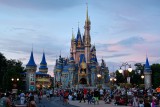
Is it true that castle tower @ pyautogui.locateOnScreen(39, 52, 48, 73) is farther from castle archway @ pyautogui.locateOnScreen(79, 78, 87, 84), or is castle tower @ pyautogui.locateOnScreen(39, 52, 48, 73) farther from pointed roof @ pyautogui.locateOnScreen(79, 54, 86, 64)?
castle archway @ pyautogui.locateOnScreen(79, 78, 87, 84)

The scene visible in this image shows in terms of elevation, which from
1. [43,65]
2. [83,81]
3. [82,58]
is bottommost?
[83,81]

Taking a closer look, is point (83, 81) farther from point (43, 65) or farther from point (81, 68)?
point (43, 65)

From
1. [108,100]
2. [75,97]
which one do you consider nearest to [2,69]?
[75,97]

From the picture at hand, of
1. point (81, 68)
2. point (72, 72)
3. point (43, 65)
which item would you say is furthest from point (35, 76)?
point (43, 65)

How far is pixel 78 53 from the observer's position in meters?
Result: 134

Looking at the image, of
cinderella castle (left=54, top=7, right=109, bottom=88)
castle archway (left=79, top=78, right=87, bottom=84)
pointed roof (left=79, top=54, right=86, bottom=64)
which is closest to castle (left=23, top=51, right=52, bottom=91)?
cinderella castle (left=54, top=7, right=109, bottom=88)

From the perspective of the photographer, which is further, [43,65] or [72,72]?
[43,65]

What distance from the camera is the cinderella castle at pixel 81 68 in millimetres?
120625

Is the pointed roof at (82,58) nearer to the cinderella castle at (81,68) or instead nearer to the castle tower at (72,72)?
the cinderella castle at (81,68)

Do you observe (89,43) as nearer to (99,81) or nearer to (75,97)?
(99,81)

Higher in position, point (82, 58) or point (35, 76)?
point (82, 58)

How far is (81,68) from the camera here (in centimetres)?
12138

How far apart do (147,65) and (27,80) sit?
4328cm

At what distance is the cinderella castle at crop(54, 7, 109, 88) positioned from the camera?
120625 mm
